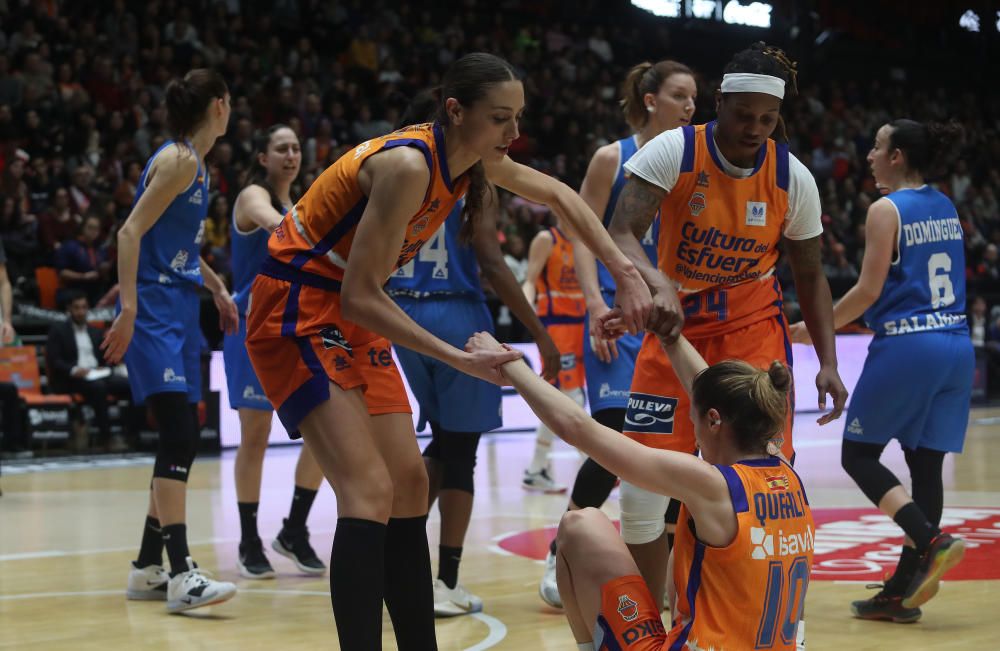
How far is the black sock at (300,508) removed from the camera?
5.58 m

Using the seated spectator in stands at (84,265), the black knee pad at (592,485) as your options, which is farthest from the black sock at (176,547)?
the seated spectator in stands at (84,265)

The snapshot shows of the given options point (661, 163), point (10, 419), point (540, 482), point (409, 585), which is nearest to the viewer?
point (409, 585)

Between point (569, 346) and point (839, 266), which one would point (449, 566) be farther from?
point (839, 266)

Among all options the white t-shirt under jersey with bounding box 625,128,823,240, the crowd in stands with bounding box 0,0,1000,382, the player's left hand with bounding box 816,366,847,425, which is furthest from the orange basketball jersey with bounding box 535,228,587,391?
the player's left hand with bounding box 816,366,847,425

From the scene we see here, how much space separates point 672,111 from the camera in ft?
16.1

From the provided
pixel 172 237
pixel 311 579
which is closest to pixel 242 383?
pixel 172 237

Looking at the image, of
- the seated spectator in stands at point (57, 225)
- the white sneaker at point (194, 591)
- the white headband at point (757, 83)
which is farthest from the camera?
the seated spectator in stands at point (57, 225)

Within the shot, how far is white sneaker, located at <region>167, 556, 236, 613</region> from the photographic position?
4.66m

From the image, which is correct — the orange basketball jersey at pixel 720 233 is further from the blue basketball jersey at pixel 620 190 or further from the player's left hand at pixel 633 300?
the blue basketball jersey at pixel 620 190

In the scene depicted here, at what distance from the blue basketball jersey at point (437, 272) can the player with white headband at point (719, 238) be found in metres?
1.18

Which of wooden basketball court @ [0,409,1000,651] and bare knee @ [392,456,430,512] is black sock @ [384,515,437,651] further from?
wooden basketball court @ [0,409,1000,651]

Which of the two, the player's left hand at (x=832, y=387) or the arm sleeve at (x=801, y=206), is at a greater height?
the arm sleeve at (x=801, y=206)

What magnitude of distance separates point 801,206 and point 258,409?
106 inches

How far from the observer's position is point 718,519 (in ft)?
8.82
